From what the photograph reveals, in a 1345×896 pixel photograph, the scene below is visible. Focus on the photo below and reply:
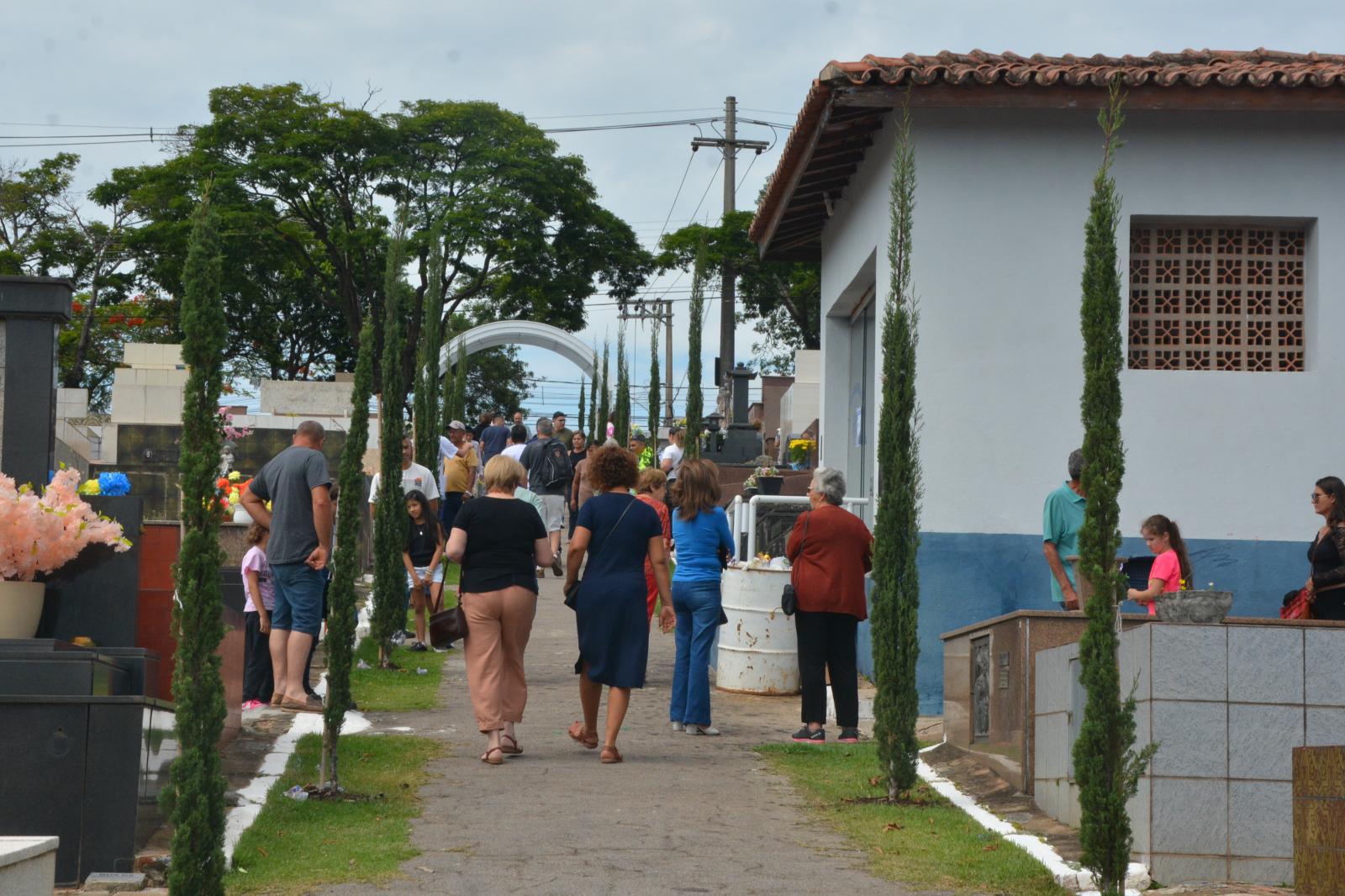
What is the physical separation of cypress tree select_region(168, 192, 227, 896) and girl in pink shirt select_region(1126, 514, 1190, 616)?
573 cm

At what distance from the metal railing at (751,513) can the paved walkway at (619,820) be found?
2.73 meters

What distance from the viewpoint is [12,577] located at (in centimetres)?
716

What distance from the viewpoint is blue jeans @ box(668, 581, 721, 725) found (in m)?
11.0

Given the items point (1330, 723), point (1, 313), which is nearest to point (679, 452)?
point (1, 313)

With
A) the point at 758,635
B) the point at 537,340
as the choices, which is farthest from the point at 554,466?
the point at 537,340

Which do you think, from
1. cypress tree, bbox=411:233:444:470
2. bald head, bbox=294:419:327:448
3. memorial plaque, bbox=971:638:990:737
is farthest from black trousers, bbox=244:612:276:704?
cypress tree, bbox=411:233:444:470

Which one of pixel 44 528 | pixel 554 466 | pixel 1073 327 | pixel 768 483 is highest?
pixel 1073 327

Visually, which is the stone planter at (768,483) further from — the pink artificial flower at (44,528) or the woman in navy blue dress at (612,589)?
the pink artificial flower at (44,528)

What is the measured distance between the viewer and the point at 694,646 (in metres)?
11.0

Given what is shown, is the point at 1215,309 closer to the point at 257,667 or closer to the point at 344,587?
the point at 344,587

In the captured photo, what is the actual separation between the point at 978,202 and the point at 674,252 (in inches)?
1147

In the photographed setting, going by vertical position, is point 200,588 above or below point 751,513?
below

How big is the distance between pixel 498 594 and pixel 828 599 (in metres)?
2.39

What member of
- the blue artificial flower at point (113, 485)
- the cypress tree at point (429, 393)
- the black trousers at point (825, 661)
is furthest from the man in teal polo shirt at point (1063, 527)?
the cypress tree at point (429, 393)
